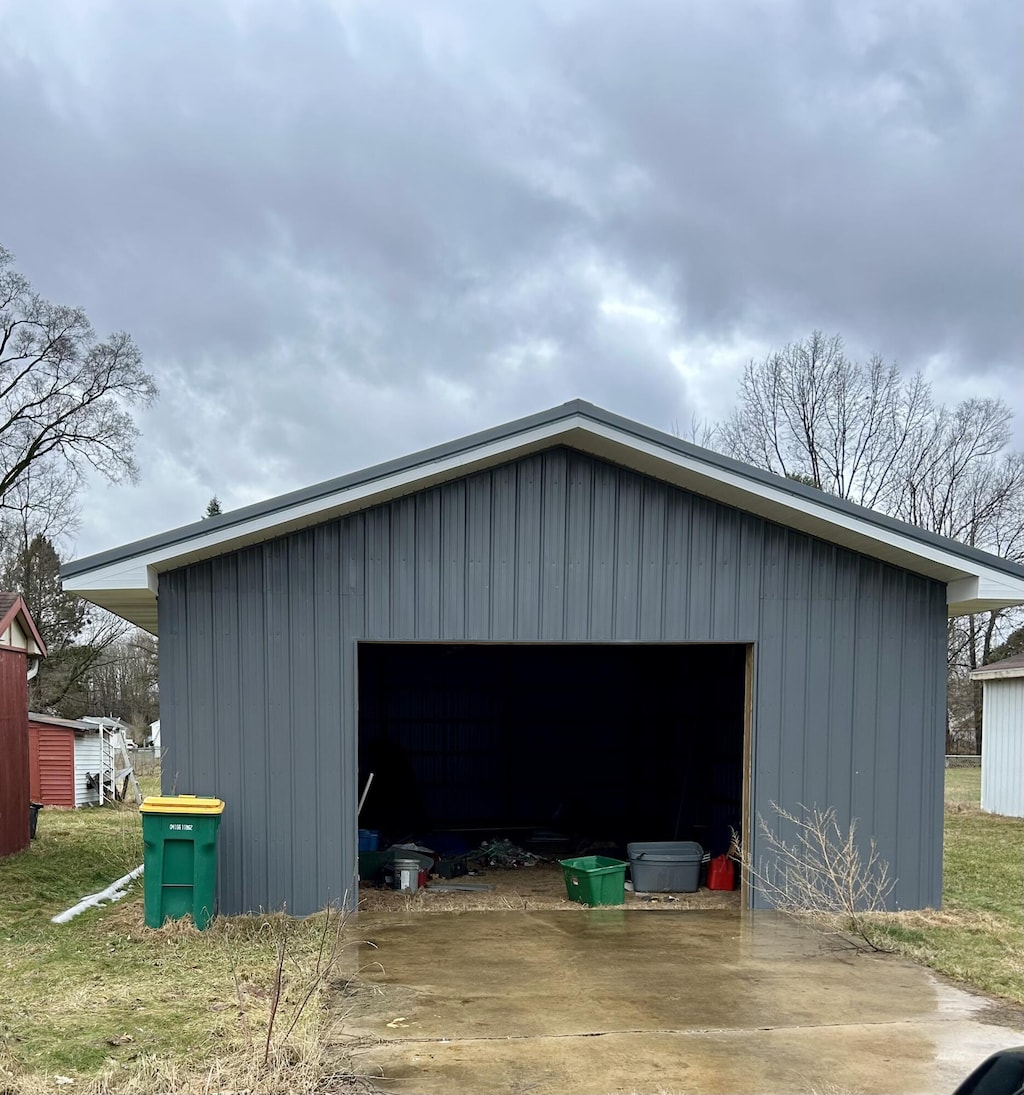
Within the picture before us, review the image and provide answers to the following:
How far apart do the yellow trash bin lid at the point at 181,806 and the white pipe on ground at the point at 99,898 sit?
0.71m

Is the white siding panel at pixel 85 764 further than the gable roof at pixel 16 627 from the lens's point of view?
Yes

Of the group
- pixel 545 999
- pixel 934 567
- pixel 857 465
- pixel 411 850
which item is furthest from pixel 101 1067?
pixel 857 465

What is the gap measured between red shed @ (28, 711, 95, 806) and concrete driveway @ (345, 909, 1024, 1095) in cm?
1585

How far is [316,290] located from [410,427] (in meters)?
8.42

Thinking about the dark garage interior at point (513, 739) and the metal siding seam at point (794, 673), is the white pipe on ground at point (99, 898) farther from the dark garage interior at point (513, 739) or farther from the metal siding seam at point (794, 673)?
the metal siding seam at point (794, 673)

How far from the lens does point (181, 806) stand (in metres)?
7.10

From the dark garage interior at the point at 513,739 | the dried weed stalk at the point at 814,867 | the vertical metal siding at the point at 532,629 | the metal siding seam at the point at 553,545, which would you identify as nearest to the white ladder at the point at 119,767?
the dark garage interior at the point at 513,739

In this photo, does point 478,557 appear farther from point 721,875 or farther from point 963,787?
point 963,787

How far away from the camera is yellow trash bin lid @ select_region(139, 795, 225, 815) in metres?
7.02

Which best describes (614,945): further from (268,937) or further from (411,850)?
(411,850)

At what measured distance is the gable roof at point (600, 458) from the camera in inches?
288

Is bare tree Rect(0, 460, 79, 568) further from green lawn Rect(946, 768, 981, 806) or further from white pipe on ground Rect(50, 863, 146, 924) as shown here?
green lawn Rect(946, 768, 981, 806)

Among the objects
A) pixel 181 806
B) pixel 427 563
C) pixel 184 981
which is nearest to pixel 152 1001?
pixel 184 981

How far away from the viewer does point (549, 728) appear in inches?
609
